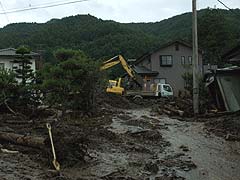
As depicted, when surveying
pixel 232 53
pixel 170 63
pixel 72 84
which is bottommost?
pixel 72 84

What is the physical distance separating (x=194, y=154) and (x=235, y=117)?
617 centimetres

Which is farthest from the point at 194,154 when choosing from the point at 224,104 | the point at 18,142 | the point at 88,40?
the point at 88,40

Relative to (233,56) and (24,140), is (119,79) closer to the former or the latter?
(233,56)

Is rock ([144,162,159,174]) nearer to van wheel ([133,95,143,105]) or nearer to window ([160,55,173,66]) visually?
van wheel ([133,95,143,105])

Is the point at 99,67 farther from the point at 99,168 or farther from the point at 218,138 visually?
the point at 99,168

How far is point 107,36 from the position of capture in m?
62.4

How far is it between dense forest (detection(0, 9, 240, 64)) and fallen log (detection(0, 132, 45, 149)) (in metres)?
39.8

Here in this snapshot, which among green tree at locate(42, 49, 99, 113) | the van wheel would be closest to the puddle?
green tree at locate(42, 49, 99, 113)

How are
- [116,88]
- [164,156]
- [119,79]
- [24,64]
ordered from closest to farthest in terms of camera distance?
[164,156], [24,64], [116,88], [119,79]

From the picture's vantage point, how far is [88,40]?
6128 centimetres

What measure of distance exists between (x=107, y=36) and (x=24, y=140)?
53.0 meters

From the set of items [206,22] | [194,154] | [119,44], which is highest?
[206,22]

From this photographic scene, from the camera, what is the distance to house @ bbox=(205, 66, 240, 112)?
1958 cm

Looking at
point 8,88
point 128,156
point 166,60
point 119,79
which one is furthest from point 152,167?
point 166,60
